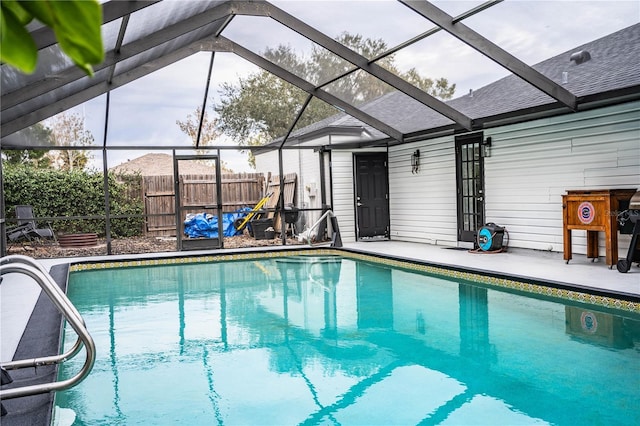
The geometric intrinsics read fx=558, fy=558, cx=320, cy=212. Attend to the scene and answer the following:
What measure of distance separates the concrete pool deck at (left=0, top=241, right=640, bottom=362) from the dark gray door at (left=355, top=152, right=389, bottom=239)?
1.79m

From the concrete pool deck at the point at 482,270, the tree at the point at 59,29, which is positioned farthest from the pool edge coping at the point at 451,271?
the tree at the point at 59,29

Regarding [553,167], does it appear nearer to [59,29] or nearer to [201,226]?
[201,226]

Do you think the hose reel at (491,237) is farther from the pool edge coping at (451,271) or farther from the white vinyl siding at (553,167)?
the pool edge coping at (451,271)

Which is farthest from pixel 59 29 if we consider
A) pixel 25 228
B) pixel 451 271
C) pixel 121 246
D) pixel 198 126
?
pixel 121 246

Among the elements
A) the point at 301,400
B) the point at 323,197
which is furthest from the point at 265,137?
the point at 301,400

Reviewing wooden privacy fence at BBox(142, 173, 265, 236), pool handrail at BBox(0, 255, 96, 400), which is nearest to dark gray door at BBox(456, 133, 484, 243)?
wooden privacy fence at BBox(142, 173, 265, 236)

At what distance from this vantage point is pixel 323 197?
12750 millimetres

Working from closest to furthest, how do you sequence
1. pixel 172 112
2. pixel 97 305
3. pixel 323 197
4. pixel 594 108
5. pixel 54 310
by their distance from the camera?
pixel 54 310 < pixel 97 305 < pixel 594 108 < pixel 172 112 < pixel 323 197

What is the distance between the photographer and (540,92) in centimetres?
856

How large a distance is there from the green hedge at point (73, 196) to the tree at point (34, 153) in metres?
0.17

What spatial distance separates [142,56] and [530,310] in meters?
7.15

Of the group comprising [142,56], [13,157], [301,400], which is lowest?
[301,400]

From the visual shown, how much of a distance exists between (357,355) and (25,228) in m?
8.60

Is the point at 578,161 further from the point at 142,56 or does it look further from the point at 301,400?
the point at 142,56
